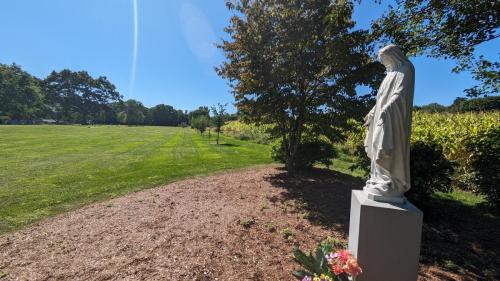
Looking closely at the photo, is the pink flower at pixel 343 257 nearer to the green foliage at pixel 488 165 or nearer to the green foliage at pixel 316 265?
the green foliage at pixel 316 265

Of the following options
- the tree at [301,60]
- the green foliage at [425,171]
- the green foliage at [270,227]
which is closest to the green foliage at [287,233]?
the green foliage at [270,227]

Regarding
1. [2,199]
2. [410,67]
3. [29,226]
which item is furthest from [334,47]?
[2,199]

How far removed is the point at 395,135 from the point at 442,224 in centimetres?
378

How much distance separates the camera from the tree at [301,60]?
7.51 m

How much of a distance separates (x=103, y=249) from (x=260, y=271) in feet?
8.31

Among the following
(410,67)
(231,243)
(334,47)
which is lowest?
(231,243)

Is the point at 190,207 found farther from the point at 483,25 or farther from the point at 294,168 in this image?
the point at 483,25

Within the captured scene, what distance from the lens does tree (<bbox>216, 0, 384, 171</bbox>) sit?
7.51 meters

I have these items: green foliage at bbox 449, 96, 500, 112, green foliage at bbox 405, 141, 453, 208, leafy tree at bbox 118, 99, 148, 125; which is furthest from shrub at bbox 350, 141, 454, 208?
leafy tree at bbox 118, 99, 148, 125

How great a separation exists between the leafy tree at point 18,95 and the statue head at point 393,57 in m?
75.8

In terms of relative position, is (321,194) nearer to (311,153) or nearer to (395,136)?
(311,153)

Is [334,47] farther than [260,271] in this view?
Yes

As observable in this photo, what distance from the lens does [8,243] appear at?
4.34 metres

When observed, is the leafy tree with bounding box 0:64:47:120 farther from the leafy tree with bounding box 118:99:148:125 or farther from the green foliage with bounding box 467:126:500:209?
the green foliage with bounding box 467:126:500:209
